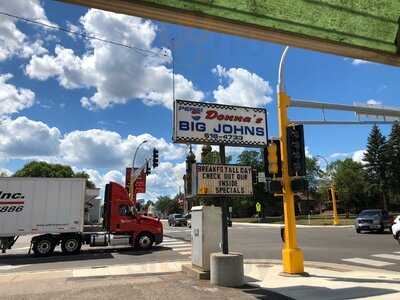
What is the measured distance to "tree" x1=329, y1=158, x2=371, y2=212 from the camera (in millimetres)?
91625

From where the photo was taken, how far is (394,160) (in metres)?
88.4

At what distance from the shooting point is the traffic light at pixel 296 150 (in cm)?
1274

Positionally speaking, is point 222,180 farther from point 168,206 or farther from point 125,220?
point 168,206

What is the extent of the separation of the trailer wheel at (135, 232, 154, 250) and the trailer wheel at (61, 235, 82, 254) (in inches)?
118

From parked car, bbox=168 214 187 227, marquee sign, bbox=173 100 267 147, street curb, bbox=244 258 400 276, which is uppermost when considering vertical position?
marquee sign, bbox=173 100 267 147

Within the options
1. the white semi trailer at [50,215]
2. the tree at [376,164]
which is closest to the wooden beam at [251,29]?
the white semi trailer at [50,215]

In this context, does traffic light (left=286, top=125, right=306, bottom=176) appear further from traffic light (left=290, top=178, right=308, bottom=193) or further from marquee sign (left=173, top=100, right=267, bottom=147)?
marquee sign (left=173, top=100, right=267, bottom=147)

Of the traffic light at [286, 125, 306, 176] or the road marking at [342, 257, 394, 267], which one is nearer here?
the traffic light at [286, 125, 306, 176]

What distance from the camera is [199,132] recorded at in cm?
1224

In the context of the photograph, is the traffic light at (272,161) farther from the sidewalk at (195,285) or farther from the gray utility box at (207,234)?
the sidewalk at (195,285)

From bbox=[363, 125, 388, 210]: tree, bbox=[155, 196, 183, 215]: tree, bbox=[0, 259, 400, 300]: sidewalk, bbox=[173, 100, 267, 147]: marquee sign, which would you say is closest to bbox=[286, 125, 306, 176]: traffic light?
bbox=[173, 100, 267, 147]: marquee sign

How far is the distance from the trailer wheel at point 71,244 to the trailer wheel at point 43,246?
1.83 ft

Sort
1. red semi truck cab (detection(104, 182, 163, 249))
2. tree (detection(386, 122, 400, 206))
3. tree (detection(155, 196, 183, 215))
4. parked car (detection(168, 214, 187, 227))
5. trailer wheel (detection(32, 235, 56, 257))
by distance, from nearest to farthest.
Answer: trailer wheel (detection(32, 235, 56, 257)) → red semi truck cab (detection(104, 182, 163, 249)) → parked car (detection(168, 214, 187, 227)) → tree (detection(386, 122, 400, 206)) → tree (detection(155, 196, 183, 215))

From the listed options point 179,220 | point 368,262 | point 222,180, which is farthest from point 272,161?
point 179,220
